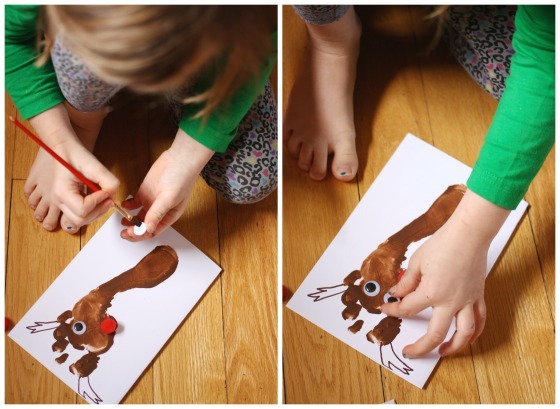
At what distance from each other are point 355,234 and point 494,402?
0.24 metres

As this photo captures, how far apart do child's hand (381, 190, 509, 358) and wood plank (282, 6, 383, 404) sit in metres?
0.07

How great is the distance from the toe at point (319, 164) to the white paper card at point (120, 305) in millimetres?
166

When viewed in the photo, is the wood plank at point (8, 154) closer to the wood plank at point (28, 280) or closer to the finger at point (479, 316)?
the wood plank at point (28, 280)

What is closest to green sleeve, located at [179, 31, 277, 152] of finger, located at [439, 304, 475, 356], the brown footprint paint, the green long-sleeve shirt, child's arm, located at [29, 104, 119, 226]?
the green long-sleeve shirt

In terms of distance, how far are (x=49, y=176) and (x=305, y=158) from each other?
30 centimetres

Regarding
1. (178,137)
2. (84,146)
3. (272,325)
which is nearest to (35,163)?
(84,146)

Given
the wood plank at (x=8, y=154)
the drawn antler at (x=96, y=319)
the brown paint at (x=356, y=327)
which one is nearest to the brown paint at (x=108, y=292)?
the drawn antler at (x=96, y=319)

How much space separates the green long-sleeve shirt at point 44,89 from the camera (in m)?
0.57

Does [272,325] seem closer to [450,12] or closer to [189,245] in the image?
[189,245]

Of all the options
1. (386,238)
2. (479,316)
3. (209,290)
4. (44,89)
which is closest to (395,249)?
(386,238)

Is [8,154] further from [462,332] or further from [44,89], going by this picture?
[462,332]

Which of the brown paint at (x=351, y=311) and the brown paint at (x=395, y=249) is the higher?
the brown paint at (x=395, y=249)

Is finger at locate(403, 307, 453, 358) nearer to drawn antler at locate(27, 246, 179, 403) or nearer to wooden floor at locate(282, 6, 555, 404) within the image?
wooden floor at locate(282, 6, 555, 404)

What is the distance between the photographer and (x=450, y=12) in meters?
0.77
